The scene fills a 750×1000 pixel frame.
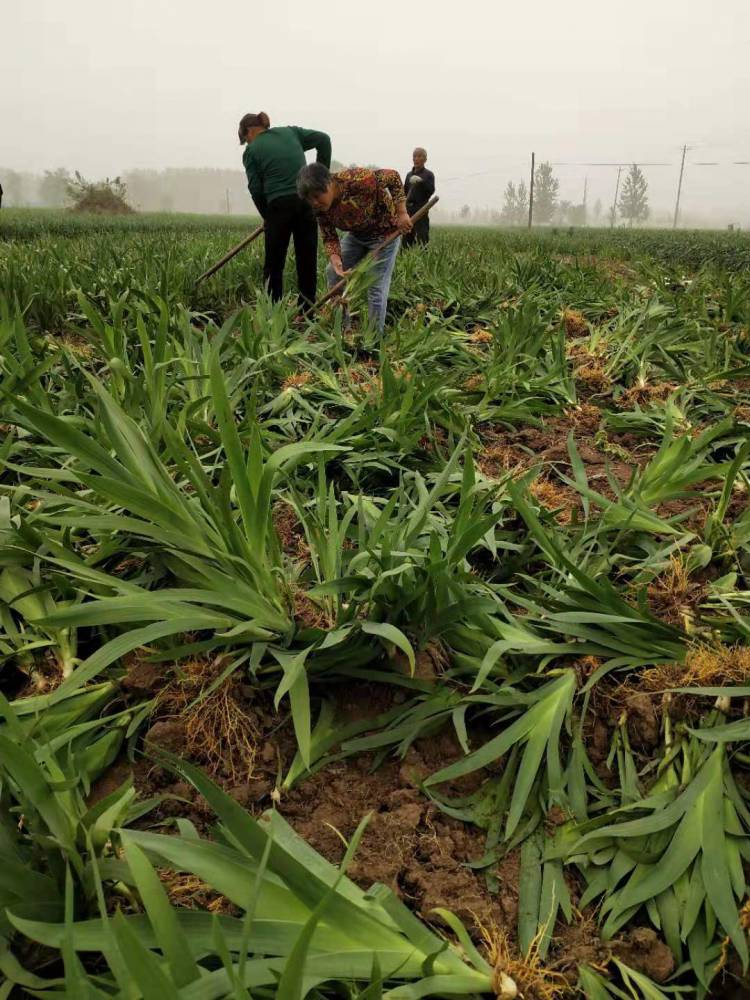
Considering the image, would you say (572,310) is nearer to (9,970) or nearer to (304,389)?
(304,389)

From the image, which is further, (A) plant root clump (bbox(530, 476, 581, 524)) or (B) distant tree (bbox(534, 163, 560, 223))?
(B) distant tree (bbox(534, 163, 560, 223))

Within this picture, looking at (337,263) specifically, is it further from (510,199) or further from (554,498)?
(510,199)

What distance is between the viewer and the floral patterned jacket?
3611mm

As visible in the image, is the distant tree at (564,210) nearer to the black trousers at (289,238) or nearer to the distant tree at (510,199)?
the distant tree at (510,199)

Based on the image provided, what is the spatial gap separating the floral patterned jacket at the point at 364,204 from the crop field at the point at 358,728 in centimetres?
214

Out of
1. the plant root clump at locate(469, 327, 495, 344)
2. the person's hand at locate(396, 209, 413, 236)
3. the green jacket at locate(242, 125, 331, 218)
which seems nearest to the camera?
the plant root clump at locate(469, 327, 495, 344)

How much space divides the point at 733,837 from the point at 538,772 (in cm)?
28

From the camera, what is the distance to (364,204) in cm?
364

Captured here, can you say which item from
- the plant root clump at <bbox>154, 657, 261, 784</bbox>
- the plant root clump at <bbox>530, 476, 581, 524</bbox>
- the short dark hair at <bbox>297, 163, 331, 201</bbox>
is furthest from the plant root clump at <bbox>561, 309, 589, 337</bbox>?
the plant root clump at <bbox>154, 657, 261, 784</bbox>

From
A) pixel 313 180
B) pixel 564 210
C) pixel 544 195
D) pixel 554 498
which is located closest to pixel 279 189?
pixel 313 180

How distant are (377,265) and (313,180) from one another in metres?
0.58

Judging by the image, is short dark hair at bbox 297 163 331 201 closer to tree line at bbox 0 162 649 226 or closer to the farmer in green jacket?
the farmer in green jacket

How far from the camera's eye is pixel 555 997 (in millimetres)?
792

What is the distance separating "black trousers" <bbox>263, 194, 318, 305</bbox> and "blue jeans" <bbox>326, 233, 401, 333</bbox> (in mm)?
369
